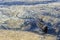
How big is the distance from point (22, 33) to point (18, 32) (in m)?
0.28

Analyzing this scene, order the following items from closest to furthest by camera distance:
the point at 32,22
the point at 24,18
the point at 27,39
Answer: the point at 27,39 < the point at 32,22 < the point at 24,18

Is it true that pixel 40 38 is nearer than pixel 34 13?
Yes

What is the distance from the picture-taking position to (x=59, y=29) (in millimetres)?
13898

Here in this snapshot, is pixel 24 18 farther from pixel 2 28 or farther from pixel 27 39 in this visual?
pixel 27 39

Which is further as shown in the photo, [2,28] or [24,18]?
[24,18]

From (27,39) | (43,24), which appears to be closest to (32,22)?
(43,24)

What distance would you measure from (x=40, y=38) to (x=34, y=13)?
504cm

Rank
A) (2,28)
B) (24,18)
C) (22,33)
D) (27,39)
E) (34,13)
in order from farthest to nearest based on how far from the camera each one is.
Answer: (34,13), (24,18), (2,28), (22,33), (27,39)

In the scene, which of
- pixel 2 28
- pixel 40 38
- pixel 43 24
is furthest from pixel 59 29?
pixel 2 28

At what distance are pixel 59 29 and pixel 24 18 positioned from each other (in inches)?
117

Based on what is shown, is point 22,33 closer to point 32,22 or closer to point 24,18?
point 32,22

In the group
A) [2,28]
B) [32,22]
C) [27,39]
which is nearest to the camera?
[27,39]

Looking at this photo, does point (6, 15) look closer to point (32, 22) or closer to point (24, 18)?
point (24, 18)

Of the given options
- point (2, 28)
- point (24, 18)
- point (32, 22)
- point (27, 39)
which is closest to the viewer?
point (27, 39)
